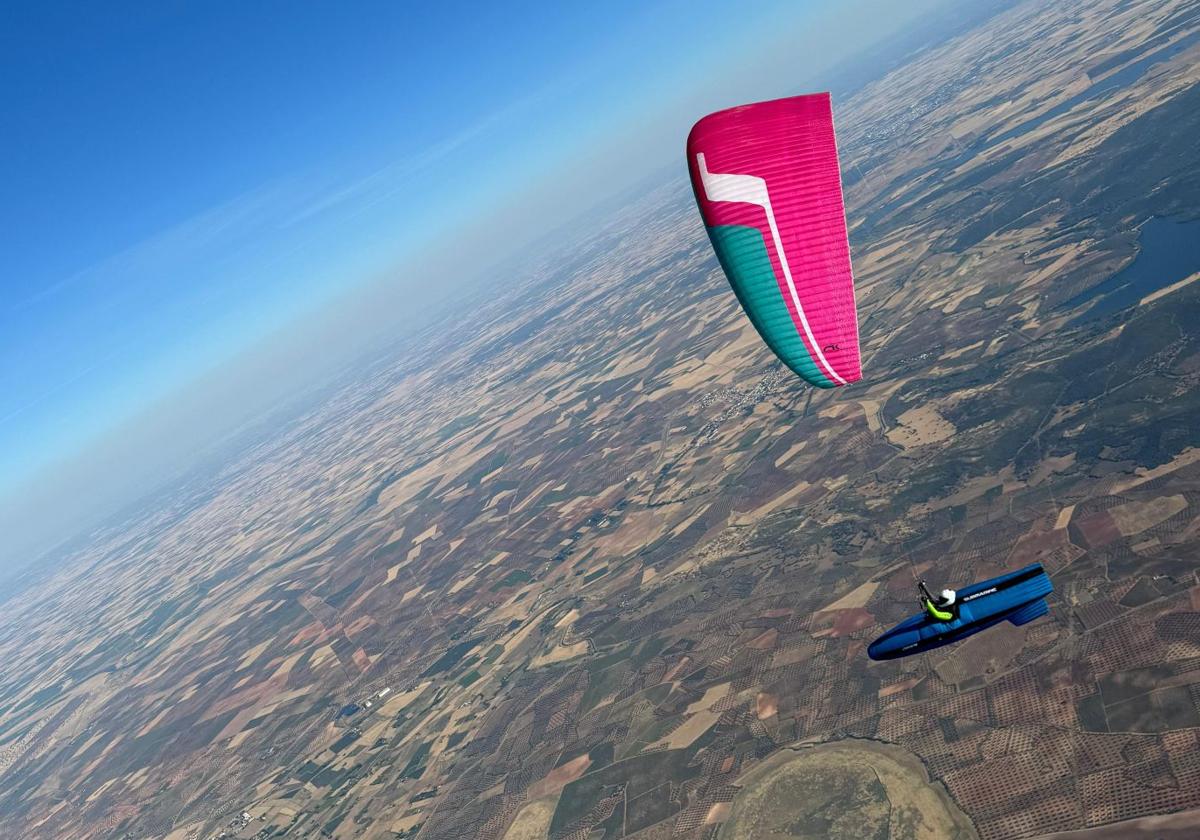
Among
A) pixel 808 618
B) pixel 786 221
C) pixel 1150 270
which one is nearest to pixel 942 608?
pixel 786 221

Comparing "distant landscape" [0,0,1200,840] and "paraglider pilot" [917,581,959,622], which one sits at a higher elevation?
"paraglider pilot" [917,581,959,622]

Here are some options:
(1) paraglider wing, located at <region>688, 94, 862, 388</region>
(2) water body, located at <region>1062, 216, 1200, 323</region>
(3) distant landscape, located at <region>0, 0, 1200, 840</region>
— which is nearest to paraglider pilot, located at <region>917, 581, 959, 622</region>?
(1) paraglider wing, located at <region>688, 94, 862, 388</region>

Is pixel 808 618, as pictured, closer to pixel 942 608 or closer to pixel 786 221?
pixel 942 608

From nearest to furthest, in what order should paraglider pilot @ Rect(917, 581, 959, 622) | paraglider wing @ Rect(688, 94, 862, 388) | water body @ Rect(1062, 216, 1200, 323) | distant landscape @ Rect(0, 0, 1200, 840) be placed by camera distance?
paraglider pilot @ Rect(917, 581, 959, 622) → paraglider wing @ Rect(688, 94, 862, 388) → distant landscape @ Rect(0, 0, 1200, 840) → water body @ Rect(1062, 216, 1200, 323)

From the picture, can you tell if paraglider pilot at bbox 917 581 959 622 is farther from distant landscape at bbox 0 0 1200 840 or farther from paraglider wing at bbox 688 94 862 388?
distant landscape at bbox 0 0 1200 840

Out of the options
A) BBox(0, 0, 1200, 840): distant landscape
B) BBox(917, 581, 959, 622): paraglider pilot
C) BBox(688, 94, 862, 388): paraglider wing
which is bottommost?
BBox(0, 0, 1200, 840): distant landscape

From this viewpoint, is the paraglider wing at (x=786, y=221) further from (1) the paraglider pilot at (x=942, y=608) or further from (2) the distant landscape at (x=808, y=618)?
(2) the distant landscape at (x=808, y=618)

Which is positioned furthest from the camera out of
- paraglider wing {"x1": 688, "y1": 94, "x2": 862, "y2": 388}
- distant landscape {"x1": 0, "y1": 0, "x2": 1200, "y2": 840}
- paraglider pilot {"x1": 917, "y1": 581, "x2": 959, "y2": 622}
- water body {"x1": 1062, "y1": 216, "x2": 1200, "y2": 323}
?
water body {"x1": 1062, "y1": 216, "x2": 1200, "y2": 323}
